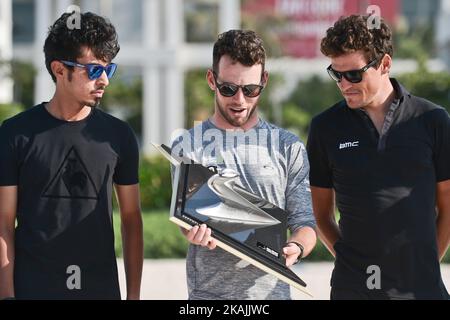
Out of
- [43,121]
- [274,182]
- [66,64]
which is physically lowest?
[274,182]

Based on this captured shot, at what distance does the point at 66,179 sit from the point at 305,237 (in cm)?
94

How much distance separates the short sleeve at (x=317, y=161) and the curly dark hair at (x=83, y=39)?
37.3 inches

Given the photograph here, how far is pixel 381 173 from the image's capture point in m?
3.53

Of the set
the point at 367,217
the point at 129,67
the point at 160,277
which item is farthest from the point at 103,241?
the point at 129,67

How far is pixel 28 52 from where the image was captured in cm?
3306

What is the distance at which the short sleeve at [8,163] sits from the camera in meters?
3.31

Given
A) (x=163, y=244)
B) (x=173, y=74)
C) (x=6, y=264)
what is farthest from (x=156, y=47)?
(x=6, y=264)

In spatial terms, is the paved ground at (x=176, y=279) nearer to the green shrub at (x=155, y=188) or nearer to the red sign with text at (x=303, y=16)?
the green shrub at (x=155, y=188)

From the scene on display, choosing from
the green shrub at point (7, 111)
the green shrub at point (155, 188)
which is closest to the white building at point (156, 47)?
the green shrub at point (7, 111)

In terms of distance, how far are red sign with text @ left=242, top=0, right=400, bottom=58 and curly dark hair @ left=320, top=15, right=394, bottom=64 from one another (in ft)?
89.2

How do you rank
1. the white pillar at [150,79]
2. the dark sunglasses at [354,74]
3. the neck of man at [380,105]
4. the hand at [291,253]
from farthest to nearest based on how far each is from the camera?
the white pillar at [150,79], the neck of man at [380,105], the dark sunglasses at [354,74], the hand at [291,253]

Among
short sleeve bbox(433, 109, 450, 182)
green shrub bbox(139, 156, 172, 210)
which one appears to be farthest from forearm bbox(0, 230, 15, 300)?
green shrub bbox(139, 156, 172, 210)
